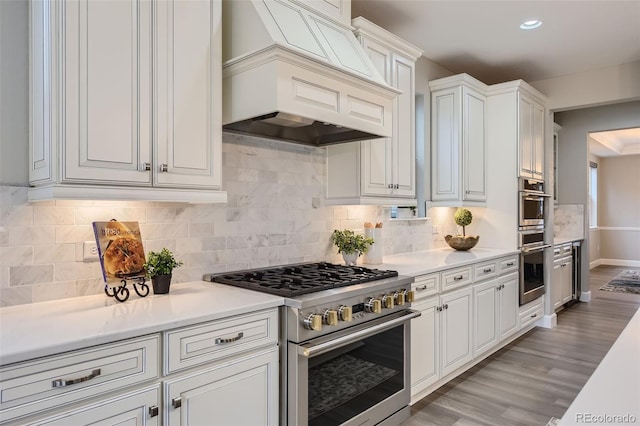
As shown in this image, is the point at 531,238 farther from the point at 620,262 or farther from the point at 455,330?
the point at 620,262

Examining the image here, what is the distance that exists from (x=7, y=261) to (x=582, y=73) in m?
5.43

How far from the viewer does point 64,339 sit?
1330 millimetres

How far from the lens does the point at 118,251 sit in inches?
75.2

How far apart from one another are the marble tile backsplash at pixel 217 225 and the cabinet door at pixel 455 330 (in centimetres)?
71

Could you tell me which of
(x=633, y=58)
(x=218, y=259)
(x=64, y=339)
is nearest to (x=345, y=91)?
(x=218, y=259)

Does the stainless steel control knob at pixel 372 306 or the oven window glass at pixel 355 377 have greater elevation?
the stainless steel control knob at pixel 372 306

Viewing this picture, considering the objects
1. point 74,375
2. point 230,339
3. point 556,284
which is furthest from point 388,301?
point 556,284

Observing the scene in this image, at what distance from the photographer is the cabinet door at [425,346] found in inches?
111

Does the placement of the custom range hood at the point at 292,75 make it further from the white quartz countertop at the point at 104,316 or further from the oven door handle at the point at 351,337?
the oven door handle at the point at 351,337

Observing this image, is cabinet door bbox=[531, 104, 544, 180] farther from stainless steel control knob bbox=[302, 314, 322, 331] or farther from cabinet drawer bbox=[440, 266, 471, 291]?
stainless steel control knob bbox=[302, 314, 322, 331]

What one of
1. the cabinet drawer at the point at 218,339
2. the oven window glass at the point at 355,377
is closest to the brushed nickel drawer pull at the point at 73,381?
the cabinet drawer at the point at 218,339

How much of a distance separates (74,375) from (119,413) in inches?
8.6

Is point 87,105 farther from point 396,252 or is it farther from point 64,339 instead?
point 396,252

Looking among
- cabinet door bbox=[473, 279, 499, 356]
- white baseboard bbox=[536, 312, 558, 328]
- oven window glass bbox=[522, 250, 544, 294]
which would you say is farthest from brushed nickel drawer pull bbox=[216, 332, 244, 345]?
white baseboard bbox=[536, 312, 558, 328]
